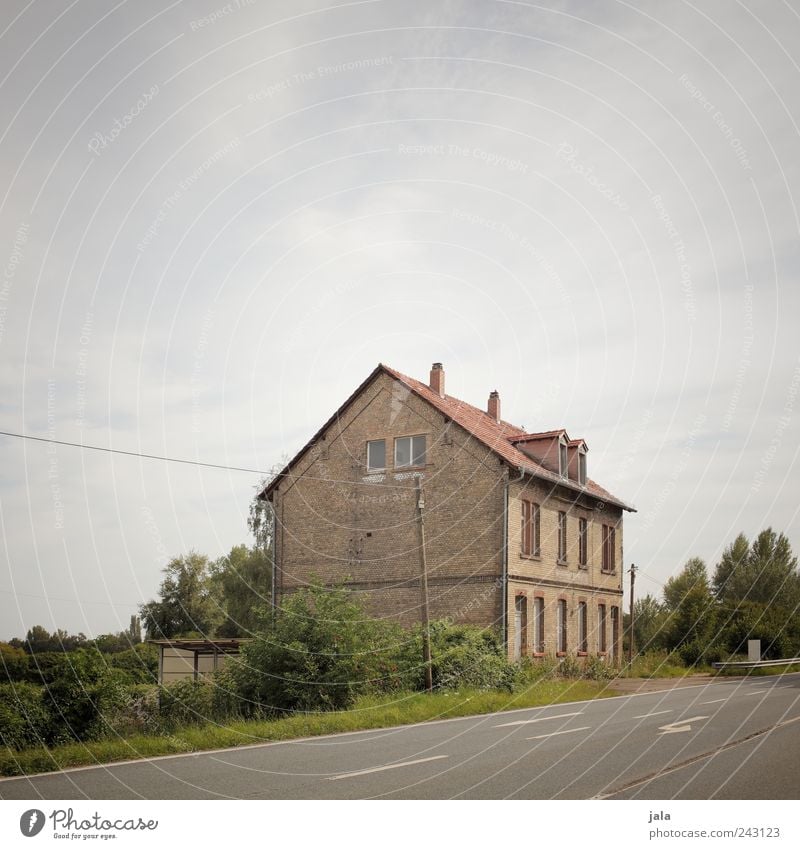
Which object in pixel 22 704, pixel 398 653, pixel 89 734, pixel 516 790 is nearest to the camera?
pixel 516 790

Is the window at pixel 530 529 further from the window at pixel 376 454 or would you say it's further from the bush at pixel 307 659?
the bush at pixel 307 659

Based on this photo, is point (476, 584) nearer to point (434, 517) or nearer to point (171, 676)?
point (434, 517)

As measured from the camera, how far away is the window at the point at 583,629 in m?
34.8

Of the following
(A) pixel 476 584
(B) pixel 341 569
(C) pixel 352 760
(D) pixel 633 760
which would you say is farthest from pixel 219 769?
(B) pixel 341 569

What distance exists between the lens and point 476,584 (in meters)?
30.0

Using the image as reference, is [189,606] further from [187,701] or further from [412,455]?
[187,701]

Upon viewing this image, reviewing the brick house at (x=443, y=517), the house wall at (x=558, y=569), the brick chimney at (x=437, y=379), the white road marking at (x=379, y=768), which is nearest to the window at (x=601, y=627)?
the brick house at (x=443, y=517)

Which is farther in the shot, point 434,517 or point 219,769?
point 434,517

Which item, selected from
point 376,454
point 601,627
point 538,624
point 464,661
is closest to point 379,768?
point 464,661

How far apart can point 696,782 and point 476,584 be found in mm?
21706

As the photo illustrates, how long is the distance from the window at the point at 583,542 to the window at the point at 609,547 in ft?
7.38

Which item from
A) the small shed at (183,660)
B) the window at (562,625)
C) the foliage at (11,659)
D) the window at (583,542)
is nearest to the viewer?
the foliage at (11,659)

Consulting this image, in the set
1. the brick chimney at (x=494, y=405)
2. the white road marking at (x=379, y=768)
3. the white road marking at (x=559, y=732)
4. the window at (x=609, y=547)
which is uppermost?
the brick chimney at (x=494, y=405)

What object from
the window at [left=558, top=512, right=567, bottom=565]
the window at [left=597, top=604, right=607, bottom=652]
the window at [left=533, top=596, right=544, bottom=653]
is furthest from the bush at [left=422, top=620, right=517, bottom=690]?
the window at [left=597, top=604, right=607, bottom=652]
